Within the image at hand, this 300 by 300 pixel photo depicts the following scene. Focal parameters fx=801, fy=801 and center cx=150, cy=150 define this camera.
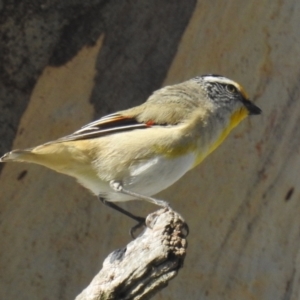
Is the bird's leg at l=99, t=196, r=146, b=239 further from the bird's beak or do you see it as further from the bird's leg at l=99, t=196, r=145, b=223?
the bird's beak

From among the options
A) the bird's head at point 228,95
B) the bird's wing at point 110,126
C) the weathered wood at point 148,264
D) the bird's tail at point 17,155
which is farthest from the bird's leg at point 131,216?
the weathered wood at point 148,264

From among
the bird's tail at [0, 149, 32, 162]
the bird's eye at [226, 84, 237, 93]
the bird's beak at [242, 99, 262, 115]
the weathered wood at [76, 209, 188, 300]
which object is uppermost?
the bird's eye at [226, 84, 237, 93]

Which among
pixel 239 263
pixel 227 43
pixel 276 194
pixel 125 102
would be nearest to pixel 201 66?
pixel 227 43

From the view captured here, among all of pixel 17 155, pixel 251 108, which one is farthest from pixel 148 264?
pixel 251 108

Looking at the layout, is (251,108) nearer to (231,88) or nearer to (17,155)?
(231,88)

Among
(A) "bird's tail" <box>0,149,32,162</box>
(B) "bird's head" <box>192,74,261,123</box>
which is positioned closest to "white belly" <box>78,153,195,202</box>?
(A) "bird's tail" <box>0,149,32,162</box>
